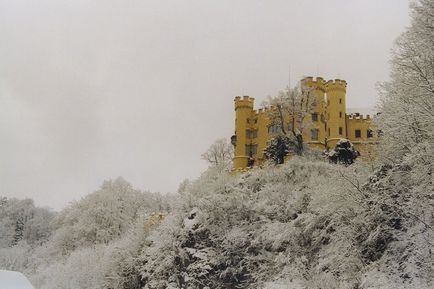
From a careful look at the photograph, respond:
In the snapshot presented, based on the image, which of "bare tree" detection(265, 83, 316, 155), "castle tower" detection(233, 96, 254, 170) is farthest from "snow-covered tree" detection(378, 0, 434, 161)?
"castle tower" detection(233, 96, 254, 170)

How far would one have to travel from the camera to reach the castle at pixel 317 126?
156 feet

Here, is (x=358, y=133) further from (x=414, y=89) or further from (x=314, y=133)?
(x=414, y=89)

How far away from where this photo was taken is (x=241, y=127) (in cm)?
5128

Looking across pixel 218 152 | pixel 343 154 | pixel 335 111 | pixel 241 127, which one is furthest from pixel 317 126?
pixel 218 152

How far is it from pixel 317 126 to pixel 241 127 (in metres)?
8.02

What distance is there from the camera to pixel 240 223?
115 ft

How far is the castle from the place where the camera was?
4753cm

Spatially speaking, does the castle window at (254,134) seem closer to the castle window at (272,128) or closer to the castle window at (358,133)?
the castle window at (272,128)

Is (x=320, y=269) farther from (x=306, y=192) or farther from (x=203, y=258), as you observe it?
(x=203, y=258)

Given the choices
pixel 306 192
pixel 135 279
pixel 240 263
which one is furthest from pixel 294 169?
pixel 135 279

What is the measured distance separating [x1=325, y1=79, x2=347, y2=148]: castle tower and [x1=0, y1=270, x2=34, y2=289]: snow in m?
43.2

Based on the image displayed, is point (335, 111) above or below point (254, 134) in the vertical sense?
above

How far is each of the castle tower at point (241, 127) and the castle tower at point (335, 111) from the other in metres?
8.25

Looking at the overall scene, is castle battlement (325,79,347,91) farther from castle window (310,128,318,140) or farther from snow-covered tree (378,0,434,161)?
snow-covered tree (378,0,434,161)
